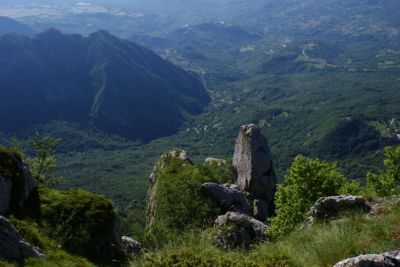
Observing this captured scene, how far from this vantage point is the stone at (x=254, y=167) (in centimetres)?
8569

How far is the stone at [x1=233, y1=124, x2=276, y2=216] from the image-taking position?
3374 inches

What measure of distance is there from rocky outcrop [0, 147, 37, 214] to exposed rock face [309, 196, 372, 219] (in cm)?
1962

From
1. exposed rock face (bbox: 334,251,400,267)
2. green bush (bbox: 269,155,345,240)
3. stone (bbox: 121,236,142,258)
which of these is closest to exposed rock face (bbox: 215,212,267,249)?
stone (bbox: 121,236,142,258)

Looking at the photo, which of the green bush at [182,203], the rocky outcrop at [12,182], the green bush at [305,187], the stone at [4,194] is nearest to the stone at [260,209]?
the green bush at [182,203]

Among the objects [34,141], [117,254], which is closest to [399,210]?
[117,254]

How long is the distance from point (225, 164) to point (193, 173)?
2174cm

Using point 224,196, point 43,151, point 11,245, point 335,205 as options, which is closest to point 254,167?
point 224,196

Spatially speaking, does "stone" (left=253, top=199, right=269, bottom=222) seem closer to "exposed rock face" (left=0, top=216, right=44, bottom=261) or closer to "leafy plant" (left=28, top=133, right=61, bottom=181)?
"leafy plant" (left=28, top=133, right=61, bottom=181)

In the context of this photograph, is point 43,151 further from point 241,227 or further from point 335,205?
point 335,205

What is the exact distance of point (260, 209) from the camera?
79.4m

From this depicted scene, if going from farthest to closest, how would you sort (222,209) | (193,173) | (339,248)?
1. (193,173)
2. (222,209)
3. (339,248)

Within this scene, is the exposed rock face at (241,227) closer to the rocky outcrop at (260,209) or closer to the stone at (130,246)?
the stone at (130,246)

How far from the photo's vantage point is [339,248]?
15562 mm

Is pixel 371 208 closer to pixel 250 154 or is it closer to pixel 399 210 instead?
pixel 399 210
